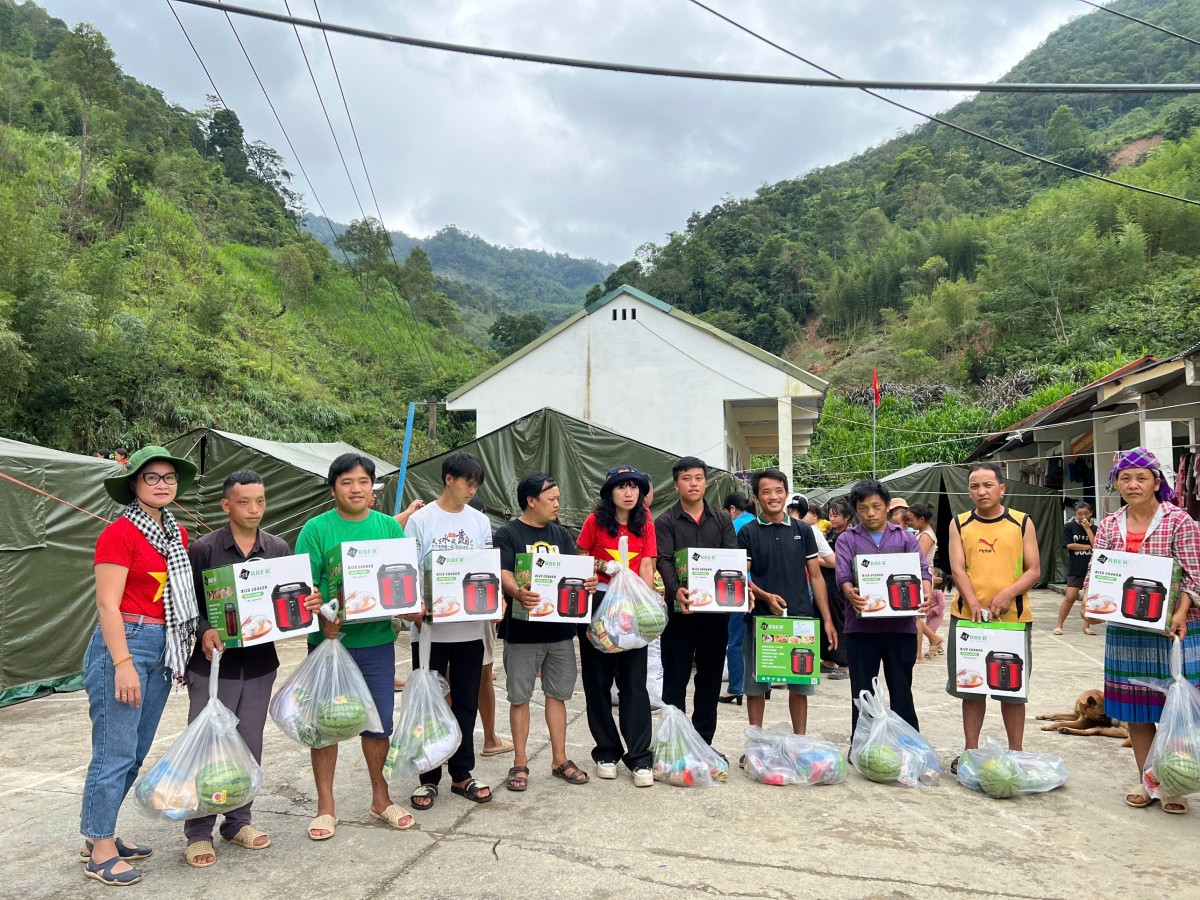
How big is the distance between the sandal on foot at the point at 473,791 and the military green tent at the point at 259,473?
6344mm

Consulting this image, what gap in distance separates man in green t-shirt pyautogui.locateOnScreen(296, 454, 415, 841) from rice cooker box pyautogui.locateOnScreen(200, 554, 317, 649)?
167 millimetres

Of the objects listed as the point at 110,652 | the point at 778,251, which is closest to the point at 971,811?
the point at 110,652

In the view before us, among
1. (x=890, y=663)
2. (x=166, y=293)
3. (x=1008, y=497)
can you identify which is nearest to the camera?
(x=890, y=663)

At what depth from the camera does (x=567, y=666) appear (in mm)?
4359

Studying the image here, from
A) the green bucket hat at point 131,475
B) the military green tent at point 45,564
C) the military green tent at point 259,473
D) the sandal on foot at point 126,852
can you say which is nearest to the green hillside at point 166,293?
the military green tent at point 259,473

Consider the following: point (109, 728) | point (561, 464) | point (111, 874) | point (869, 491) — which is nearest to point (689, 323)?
point (561, 464)

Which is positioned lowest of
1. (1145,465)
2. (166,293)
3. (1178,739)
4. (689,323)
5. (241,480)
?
(1178,739)

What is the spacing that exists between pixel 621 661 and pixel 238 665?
1.92 m

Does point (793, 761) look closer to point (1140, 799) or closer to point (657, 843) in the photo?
point (657, 843)

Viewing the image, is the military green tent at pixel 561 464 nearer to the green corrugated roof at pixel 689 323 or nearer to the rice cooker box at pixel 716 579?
the rice cooker box at pixel 716 579

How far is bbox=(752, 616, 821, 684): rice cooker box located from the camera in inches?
180

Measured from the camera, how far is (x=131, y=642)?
128 inches

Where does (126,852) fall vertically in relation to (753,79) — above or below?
below

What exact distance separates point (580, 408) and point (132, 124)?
3519 cm
